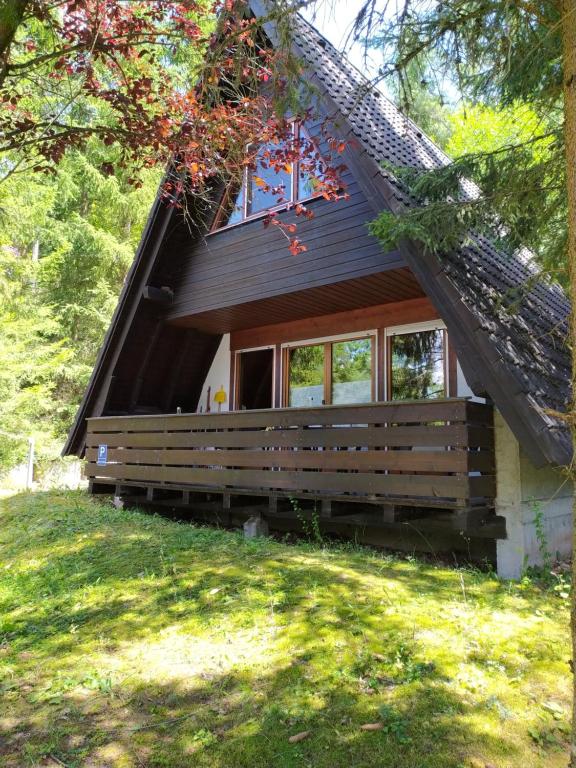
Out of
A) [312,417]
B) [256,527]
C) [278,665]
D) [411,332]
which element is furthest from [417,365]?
[278,665]

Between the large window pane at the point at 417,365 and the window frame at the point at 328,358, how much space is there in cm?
28

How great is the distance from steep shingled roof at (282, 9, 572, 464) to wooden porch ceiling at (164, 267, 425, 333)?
1.01 metres

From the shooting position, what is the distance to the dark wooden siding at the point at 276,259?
751cm

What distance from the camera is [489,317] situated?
587 cm

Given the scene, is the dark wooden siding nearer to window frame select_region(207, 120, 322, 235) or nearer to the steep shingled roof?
window frame select_region(207, 120, 322, 235)

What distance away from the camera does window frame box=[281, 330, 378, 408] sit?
8.73 metres

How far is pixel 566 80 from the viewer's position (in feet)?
8.78

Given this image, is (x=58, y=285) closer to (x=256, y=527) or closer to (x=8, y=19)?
(x=256, y=527)

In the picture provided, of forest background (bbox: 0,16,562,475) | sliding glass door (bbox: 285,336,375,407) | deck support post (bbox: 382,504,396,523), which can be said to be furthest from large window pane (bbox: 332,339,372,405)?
forest background (bbox: 0,16,562,475)

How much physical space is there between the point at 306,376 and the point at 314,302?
1.50m

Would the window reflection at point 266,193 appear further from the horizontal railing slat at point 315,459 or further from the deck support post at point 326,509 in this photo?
the deck support post at point 326,509

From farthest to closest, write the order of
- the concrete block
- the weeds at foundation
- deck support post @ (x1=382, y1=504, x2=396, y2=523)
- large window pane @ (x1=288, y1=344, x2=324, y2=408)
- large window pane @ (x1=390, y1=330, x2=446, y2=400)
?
large window pane @ (x1=288, y1=344, x2=324, y2=408) < large window pane @ (x1=390, y1=330, x2=446, y2=400) < the concrete block < the weeds at foundation < deck support post @ (x1=382, y1=504, x2=396, y2=523)

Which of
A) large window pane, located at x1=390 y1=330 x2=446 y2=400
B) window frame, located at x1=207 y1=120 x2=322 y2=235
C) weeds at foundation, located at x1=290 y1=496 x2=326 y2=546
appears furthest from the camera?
window frame, located at x1=207 y1=120 x2=322 y2=235

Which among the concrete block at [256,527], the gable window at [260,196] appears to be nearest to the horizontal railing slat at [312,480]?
the concrete block at [256,527]
